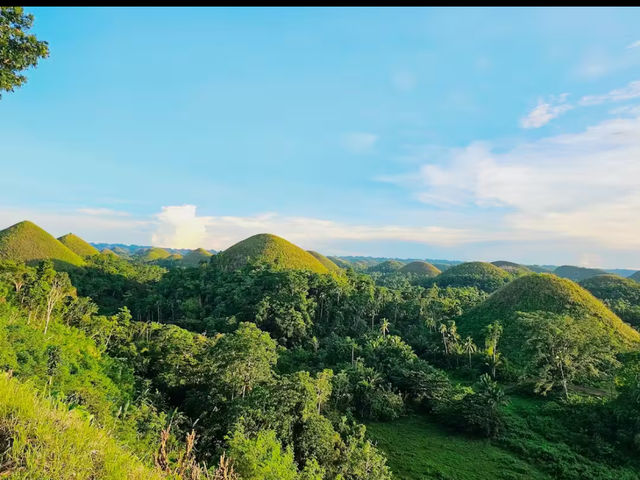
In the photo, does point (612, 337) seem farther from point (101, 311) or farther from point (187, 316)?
point (101, 311)

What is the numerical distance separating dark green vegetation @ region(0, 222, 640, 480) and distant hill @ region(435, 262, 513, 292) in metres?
49.7

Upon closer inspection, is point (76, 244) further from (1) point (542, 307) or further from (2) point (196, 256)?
(1) point (542, 307)

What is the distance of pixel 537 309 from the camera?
47719 millimetres

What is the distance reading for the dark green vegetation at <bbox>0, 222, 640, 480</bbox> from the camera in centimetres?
465

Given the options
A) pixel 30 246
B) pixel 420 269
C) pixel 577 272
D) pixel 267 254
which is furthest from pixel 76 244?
pixel 577 272

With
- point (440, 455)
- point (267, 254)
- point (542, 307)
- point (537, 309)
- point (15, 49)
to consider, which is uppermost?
point (15, 49)

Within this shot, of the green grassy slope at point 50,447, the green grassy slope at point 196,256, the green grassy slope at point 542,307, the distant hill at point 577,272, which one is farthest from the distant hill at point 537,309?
the distant hill at point 577,272

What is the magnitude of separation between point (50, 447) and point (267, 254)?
3025 inches

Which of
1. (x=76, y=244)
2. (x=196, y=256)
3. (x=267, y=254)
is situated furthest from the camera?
(x=196, y=256)

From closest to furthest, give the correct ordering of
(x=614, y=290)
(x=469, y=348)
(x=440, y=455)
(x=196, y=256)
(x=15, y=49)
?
(x=15, y=49) → (x=440, y=455) → (x=469, y=348) → (x=614, y=290) → (x=196, y=256)

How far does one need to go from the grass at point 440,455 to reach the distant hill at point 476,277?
8092 cm

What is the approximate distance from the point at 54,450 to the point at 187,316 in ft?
160

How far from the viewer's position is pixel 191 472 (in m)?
4.13

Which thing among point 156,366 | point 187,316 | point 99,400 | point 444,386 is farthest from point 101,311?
point 444,386
